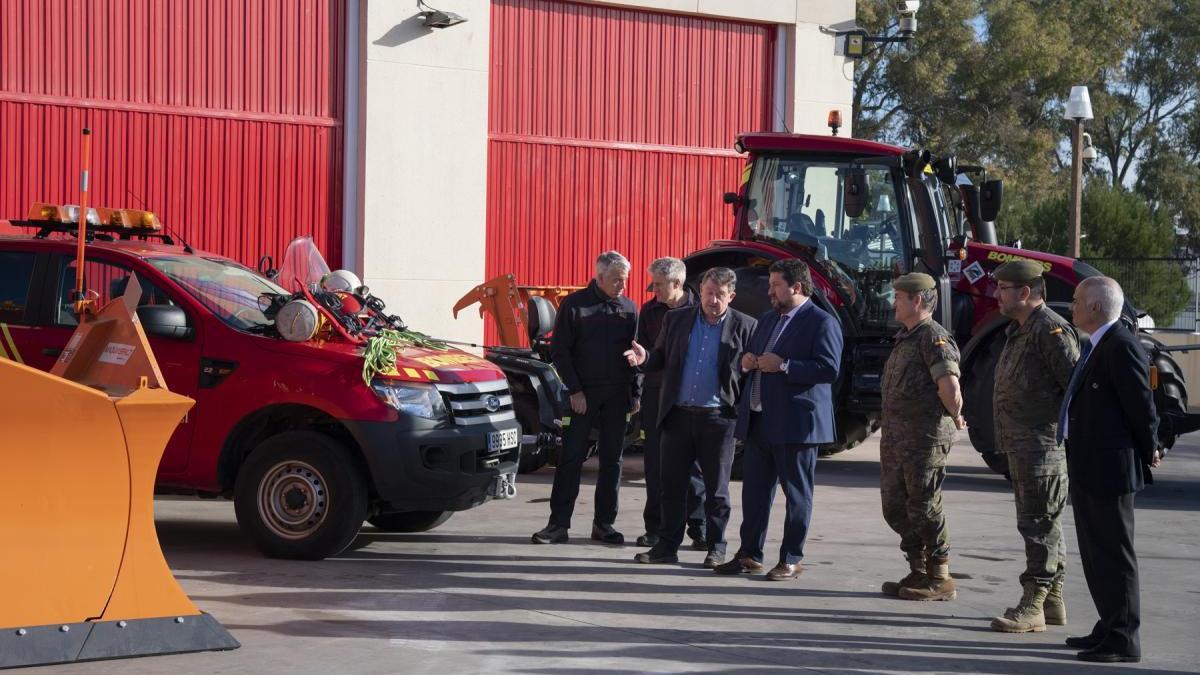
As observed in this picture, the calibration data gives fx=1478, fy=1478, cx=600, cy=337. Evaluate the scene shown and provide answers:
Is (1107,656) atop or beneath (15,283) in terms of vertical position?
beneath

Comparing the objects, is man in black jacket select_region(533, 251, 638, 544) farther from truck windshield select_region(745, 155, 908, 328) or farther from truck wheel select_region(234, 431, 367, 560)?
truck windshield select_region(745, 155, 908, 328)

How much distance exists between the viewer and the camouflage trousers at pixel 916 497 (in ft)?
25.5

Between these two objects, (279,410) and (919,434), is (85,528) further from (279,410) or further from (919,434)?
(919,434)

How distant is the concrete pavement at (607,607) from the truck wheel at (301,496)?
0.50ft

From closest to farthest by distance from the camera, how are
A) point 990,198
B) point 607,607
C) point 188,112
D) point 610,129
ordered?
1. point 607,607
2. point 990,198
3. point 188,112
4. point 610,129

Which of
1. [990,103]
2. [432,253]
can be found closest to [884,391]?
[432,253]

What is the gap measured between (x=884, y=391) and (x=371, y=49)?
9804mm

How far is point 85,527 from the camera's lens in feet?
20.3

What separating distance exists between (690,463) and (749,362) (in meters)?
0.97

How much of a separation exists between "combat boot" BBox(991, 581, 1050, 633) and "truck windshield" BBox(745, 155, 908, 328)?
17.9ft

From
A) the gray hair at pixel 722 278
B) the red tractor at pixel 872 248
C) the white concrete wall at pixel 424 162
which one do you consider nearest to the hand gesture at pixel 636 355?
the gray hair at pixel 722 278

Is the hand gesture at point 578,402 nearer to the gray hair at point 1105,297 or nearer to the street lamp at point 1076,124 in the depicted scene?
the gray hair at point 1105,297

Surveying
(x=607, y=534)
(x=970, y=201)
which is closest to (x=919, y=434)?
(x=607, y=534)

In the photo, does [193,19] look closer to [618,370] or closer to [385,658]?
[618,370]
